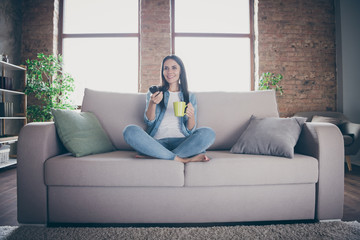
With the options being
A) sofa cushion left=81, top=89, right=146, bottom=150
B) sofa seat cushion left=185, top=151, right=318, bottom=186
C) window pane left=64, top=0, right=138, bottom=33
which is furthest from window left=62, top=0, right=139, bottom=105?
sofa seat cushion left=185, top=151, right=318, bottom=186

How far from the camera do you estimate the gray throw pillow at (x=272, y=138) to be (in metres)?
1.41

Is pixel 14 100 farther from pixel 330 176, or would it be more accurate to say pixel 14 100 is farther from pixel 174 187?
pixel 330 176

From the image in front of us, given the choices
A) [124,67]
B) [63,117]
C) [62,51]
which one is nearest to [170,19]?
[124,67]

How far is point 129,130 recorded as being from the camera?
1.36 meters

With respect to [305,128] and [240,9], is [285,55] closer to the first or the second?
[240,9]

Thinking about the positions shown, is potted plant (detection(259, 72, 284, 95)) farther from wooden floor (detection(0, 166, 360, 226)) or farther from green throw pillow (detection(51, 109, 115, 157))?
green throw pillow (detection(51, 109, 115, 157))

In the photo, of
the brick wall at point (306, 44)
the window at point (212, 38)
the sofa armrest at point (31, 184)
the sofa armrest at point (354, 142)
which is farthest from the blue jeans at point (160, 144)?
the brick wall at point (306, 44)

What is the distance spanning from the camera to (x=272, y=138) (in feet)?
4.82

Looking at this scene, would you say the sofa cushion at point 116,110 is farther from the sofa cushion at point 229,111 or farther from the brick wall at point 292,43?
the brick wall at point 292,43

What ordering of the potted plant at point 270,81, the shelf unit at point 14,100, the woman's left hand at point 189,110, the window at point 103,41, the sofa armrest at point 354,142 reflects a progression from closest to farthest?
the woman's left hand at point 189,110 → the sofa armrest at point 354,142 → the shelf unit at point 14,100 → the potted plant at point 270,81 → the window at point 103,41

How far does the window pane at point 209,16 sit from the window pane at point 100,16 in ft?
3.00

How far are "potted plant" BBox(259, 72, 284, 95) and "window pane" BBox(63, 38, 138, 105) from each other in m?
2.39

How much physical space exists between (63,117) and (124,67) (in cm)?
310

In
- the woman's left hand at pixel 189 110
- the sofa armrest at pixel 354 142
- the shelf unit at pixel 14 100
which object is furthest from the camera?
the shelf unit at pixel 14 100
